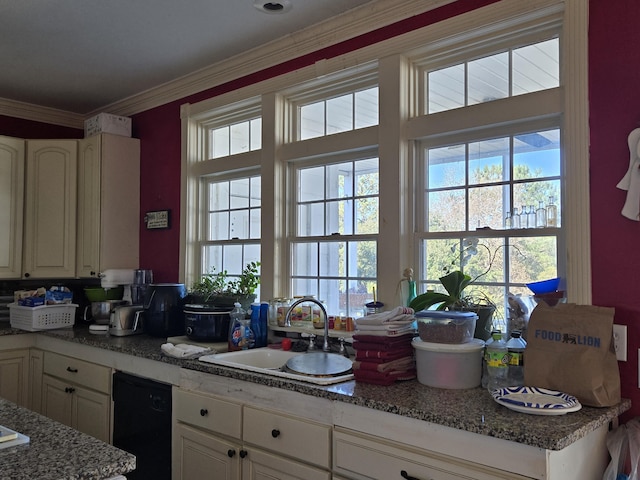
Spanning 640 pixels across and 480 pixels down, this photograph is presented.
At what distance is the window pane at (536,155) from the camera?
7.11 ft

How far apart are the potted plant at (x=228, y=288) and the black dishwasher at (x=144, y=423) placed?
2.18 ft

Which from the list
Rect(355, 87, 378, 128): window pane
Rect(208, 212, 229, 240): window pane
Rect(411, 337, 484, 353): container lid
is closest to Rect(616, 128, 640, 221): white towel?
Rect(411, 337, 484, 353): container lid

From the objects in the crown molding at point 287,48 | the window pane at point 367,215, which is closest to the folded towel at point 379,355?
the window pane at point 367,215

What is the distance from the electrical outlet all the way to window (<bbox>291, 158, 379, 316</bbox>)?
114cm

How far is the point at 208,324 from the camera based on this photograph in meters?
2.89

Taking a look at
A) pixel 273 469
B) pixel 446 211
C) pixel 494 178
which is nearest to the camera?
pixel 273 469

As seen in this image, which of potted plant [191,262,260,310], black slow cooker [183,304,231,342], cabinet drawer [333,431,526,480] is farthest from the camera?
potted plant [191,262,260,310]

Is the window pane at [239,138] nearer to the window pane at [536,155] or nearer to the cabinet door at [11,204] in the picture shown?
the cabinet door at [11,204]

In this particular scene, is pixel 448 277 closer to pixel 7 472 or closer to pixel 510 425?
pixel 510 425

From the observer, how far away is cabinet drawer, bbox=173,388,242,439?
7.34ft

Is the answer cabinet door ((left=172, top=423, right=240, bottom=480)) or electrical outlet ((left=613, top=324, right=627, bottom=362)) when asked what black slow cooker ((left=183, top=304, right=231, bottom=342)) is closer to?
cabinet door ((left=172, top=423, right=240, bottom=480))

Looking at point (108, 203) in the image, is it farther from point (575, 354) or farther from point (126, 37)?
point (575, 354)

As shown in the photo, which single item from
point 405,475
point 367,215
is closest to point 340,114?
point 367,215

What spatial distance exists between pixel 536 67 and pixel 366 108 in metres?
0.90
